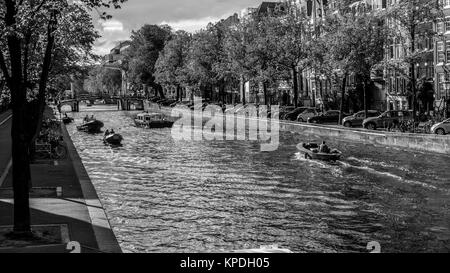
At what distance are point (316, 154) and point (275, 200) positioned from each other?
1680 centimetres

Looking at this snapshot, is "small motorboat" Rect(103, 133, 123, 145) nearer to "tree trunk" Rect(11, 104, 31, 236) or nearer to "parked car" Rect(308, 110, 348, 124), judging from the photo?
"parked car" Rect(308, 110, 348, 124)

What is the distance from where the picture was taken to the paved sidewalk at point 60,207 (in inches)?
861

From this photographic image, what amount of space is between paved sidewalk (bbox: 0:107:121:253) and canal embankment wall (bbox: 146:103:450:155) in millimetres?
29125

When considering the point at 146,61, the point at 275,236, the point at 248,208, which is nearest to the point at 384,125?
the point at 248,208

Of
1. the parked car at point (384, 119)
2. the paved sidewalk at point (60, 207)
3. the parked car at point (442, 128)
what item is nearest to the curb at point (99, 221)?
the paved sidewalk at point (60, 207)

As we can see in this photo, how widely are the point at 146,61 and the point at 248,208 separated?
14406 cm

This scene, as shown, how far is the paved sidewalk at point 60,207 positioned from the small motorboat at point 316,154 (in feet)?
63.4

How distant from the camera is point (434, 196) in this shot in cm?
3522

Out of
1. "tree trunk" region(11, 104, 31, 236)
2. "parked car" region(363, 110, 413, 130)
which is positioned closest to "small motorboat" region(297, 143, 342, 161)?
"parked car" region(363, 110, 413, 130)

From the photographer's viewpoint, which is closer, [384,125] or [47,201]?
[47,201]

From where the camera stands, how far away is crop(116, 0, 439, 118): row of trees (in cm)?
6900

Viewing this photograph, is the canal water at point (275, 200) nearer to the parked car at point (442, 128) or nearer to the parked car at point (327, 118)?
the parked car at point (442, 128)
